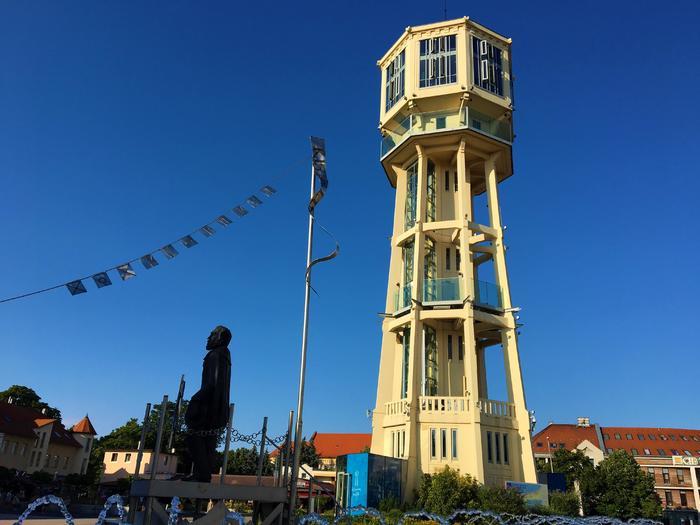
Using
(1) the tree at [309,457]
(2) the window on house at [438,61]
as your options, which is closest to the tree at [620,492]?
(1) the tree at [309,457]

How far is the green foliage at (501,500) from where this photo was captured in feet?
75.5

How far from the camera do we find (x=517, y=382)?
92.6 ft

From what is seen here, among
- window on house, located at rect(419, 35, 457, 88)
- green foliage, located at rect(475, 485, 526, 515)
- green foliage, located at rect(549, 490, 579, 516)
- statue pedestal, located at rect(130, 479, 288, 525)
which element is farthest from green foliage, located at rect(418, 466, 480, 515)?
window on house, located at rect(419, 35, 457, 88)

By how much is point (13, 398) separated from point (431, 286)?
58818 mm

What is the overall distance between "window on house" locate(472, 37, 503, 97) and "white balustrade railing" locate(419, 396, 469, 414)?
56.3 feet

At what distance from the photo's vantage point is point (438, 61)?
3319cm

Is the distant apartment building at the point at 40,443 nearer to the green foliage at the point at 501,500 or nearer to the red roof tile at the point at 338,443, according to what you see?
the red roof tile at the point at 338,443

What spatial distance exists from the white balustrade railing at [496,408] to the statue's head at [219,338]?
56.2 feet

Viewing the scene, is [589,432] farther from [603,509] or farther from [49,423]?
[49,423]

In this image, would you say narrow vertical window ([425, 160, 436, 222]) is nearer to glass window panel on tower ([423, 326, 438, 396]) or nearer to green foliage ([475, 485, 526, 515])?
glass window panel on tower ([423, 326, 438, 396])

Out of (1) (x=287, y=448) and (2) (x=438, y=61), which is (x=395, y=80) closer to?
(2) (x=438, y=61)

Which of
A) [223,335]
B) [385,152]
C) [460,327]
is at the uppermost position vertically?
[385,152]

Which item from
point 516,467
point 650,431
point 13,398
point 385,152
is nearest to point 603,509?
point 516,467

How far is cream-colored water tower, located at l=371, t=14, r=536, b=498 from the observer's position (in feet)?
88.2
